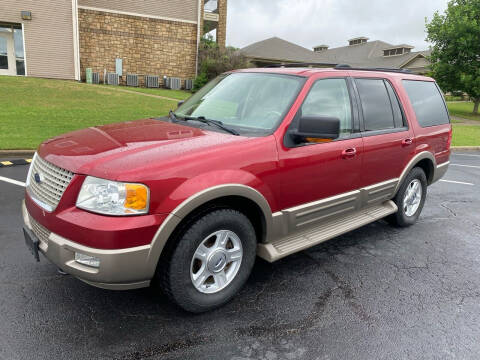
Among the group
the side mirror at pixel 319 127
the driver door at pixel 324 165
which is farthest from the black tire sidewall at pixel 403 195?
the side mirror at pixel 319 127

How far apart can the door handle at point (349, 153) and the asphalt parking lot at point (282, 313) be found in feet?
3.66

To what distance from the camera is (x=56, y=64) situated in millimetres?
20766

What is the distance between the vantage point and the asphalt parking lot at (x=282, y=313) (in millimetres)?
2594

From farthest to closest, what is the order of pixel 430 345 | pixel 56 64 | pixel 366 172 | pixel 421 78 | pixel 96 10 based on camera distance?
1. pixel 96 10
2. pixel 56 64
3. pixel 421 78
4. pixel 366 172
5. pixel 430 345

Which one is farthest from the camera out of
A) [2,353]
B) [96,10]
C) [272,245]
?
[96,10]

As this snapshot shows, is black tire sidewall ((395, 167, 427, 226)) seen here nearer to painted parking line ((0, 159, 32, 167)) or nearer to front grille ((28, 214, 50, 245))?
front grille ((28, 214, 50, 245))

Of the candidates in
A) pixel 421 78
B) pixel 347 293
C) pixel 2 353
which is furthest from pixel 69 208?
pixel 421 78

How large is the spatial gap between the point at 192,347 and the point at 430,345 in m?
1.68

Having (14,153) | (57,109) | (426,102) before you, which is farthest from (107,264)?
(57,109)

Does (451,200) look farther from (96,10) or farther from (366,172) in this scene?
(96,10)

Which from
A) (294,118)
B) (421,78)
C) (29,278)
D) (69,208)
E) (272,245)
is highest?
(421,78)

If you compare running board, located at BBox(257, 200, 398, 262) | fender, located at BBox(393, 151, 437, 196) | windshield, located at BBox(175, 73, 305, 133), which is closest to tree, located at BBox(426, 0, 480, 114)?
fender, located at BBox(393, 151, 437, 196)

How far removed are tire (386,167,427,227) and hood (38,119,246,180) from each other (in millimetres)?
2654

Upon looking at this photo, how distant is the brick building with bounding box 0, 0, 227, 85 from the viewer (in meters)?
20.0
